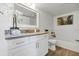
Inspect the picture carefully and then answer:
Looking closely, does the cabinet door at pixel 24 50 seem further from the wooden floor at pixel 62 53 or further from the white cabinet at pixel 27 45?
the wooden floor at pixel 62 53

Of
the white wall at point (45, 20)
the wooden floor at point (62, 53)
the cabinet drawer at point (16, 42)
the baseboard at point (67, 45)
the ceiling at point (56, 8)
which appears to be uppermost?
the ceiling at point (56, 8)

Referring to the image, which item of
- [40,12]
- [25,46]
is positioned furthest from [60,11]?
[25,46]

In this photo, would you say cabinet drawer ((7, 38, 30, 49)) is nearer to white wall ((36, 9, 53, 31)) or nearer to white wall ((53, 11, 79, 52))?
white wall ((36, 9, 53, 31))

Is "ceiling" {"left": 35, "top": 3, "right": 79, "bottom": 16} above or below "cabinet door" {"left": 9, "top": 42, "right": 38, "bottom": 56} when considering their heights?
above

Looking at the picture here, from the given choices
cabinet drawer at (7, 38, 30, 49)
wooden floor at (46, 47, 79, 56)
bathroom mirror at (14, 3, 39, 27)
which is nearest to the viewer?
cabinet drawer at (7, 38, 30, 49)

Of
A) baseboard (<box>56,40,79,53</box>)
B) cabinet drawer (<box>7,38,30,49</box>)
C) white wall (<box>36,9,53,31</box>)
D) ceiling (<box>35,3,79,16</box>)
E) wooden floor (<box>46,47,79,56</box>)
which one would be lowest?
wooden floor (<box>46,47,79,56</box>)

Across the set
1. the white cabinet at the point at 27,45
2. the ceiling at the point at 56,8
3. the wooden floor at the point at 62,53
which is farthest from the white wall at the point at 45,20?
the wooden floor at the point at 62,53

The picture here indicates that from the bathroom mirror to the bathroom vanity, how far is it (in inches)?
9.1

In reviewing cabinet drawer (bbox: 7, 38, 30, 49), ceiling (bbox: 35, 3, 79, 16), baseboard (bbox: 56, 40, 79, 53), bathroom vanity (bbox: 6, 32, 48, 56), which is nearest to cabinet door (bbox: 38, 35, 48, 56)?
bathroom vanity (bbox: 6, 32, 48, 56)

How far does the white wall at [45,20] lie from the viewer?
1699 mm

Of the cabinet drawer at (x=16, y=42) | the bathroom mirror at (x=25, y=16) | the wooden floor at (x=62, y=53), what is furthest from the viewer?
the bathroom mirror at (x=25, y=16)

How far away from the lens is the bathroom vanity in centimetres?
134

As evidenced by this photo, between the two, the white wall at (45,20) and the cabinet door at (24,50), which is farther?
the white wall at (45,20)

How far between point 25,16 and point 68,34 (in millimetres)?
811
